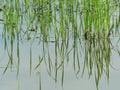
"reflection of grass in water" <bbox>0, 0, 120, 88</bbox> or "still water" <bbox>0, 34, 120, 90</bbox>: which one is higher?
"reflection of grass in water" <bbox>0, 0, 120, 88</bbox>

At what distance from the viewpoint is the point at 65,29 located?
4.76m

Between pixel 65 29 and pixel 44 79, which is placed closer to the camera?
pixel 44 79

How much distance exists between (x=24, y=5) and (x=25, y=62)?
5.83 feet

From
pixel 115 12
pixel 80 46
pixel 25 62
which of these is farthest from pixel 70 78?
pixel 115 12

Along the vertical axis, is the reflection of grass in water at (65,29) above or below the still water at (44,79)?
above

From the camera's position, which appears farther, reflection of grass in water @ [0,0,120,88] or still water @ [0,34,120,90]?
reflection of grass in water @ [0,0,120,88]

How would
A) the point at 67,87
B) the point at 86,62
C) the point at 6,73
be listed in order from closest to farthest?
the point at 67,87 → the point at 6,73 → the point at 86,62

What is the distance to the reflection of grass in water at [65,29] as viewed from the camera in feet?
13.3

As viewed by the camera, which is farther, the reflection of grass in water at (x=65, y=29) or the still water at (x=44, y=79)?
the reflection of grass in water at (x=65, y=29)

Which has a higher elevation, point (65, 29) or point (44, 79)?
point (65, 29)

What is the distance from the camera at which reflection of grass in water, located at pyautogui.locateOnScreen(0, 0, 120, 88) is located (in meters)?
4.05

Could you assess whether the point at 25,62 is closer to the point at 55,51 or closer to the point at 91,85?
the point at 55,51

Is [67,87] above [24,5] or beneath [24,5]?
beneath

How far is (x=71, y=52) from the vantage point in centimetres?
428
